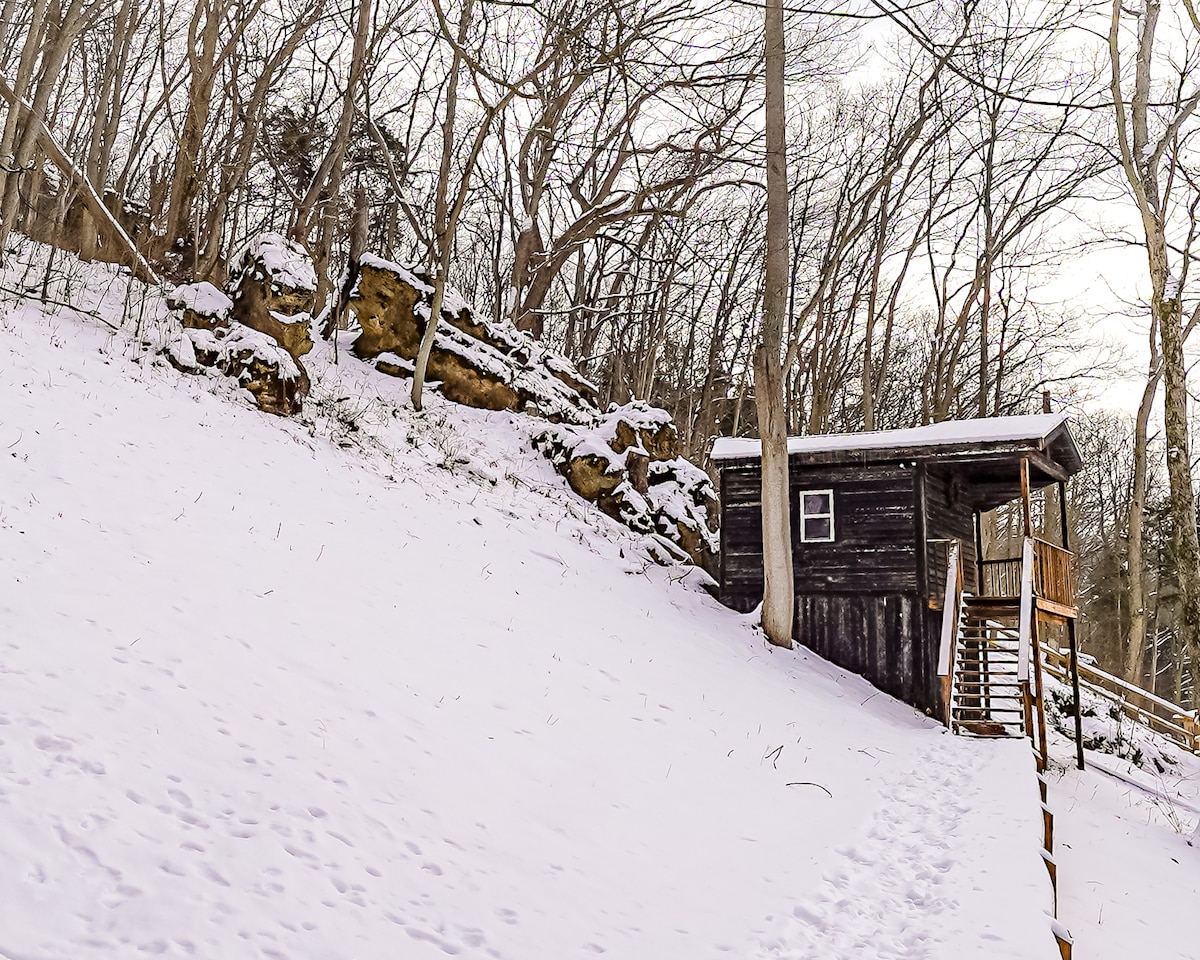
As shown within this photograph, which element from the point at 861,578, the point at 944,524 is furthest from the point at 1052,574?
the point at 861,578

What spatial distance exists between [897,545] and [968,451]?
2.23 metres

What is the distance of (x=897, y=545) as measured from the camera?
16.2 metres

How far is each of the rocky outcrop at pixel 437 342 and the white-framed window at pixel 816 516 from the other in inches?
286

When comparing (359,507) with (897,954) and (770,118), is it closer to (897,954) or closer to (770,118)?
(897,954)

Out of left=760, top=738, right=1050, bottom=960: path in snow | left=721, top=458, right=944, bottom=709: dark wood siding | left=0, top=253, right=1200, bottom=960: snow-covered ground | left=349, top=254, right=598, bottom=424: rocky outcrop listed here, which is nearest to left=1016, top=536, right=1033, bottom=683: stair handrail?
left=0, top=253, right=1200, bottom=960: snow-covered ground

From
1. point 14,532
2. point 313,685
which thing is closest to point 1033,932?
point 313,685

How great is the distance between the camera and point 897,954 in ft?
16.4

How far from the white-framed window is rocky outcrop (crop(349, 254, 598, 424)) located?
7263mm

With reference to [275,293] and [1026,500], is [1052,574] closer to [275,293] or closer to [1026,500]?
[1026,500]

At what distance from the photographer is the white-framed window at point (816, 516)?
1686 centimetres

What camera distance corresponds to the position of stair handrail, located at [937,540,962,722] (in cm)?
1263

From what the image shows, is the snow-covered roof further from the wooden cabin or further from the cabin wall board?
the cabin wall board

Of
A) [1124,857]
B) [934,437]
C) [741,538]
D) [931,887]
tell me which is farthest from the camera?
[741,538]

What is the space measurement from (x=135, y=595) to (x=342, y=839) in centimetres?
288
